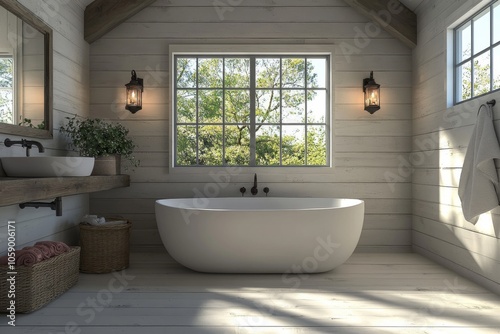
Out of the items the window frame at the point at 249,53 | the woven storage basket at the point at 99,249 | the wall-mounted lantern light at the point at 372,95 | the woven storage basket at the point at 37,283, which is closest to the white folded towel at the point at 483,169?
the wall-mounted lantern light at the point at 372,95

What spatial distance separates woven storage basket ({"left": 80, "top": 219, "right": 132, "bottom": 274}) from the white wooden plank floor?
0.10 meters

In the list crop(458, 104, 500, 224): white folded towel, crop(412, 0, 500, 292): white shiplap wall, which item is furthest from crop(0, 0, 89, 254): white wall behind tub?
crop(412, 0, 500, 292): white shiplap wall

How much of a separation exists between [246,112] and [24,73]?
1.99 meters

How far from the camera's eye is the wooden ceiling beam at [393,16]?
3590 millimetres

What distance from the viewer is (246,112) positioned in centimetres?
393

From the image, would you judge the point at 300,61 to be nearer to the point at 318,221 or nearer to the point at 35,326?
the point at 318,221

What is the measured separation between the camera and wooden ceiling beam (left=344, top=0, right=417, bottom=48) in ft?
11.8

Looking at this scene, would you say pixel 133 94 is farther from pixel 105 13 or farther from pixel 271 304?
pixel 271 304

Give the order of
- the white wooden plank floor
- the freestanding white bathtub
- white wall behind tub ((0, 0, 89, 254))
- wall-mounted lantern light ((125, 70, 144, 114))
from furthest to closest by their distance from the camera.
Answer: wall-mounted lantern light ((125, 70, 144, 114))
the freestanding white bathtub
white wall behind tub ((0, 0, 89, 254))
the white wooden plank floor

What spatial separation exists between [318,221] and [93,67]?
2.61 m

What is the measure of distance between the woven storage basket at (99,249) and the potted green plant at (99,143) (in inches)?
20.0

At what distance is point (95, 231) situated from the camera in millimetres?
2977

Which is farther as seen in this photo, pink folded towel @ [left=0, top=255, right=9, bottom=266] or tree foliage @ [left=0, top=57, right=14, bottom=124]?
tree foliage @ [left=0, top=57, right=14, bottom=124]

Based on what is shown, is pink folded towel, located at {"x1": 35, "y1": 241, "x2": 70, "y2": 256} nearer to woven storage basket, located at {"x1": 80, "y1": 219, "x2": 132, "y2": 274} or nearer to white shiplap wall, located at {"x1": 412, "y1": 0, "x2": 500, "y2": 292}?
woven storage basket, located at {"x1": 80, "y1": 219, "x2": 132, "y2": 274}
